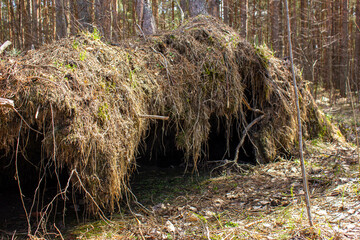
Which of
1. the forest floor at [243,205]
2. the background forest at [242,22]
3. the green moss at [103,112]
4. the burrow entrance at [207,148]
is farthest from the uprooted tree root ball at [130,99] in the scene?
the background forest at [242,22]

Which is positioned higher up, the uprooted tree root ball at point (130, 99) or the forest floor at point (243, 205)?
the uprooted tree root ball at point (130, 99)

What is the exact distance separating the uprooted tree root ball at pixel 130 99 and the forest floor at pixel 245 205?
38 centimetres

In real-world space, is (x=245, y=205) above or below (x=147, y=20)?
below

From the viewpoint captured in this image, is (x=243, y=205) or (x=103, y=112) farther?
(x=243, y=205)

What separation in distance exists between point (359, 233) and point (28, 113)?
3469mm

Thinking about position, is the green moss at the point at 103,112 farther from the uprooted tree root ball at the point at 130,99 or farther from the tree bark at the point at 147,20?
the tree bark at the point at 147,20

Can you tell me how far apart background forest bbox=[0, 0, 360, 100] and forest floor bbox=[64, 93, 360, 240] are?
13.9ft

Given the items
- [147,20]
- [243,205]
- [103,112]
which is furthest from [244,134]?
[147,20]

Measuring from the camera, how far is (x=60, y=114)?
3.16 m

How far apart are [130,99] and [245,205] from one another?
205 cm

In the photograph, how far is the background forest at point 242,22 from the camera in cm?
890

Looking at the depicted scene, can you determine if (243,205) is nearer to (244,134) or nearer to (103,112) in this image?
(244,134)

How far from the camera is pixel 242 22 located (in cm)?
1117

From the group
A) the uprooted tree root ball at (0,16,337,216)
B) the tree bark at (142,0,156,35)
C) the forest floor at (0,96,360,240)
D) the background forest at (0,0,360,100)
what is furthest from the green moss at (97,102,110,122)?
the background forest at (0,0,360,100)
